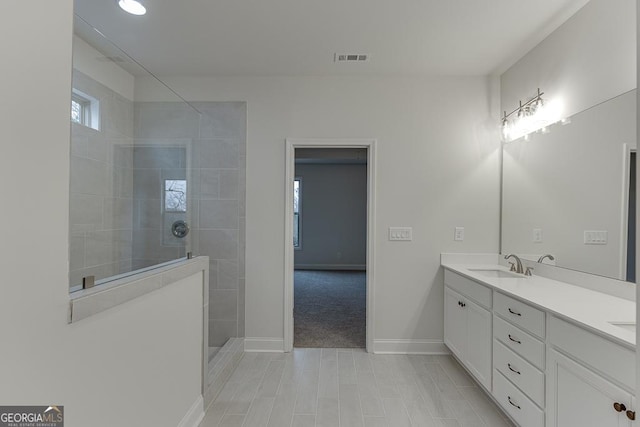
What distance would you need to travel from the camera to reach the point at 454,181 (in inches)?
117

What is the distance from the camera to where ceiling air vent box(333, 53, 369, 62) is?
2.58 meters

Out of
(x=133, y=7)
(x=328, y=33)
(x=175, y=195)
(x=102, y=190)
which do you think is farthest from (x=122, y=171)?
(x=328, y=33)

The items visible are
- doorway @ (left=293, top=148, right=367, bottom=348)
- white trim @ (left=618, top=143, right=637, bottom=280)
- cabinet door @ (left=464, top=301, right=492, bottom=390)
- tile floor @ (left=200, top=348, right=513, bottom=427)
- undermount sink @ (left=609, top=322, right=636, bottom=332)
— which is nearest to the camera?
undermount sink @ (left=609, top=322, right=636, bottom=332)

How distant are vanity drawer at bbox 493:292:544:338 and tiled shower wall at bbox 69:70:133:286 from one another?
211 centimetres

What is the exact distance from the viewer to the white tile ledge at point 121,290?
1.04 m

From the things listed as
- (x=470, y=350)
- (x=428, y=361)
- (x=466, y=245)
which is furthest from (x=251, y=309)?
(x=466, y=245)

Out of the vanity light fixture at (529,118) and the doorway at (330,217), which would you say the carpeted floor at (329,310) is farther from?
the vanity light fixture at (529,118)

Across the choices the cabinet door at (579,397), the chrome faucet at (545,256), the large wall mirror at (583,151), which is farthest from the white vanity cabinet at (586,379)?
the chrome faucet at (545,256)

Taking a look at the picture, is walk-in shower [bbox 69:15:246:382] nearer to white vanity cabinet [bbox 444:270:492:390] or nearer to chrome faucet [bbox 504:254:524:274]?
white vanity cabinet [bbox 444:270:492:390]

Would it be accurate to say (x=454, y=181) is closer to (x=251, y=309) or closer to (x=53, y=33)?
(x=251, y=309)

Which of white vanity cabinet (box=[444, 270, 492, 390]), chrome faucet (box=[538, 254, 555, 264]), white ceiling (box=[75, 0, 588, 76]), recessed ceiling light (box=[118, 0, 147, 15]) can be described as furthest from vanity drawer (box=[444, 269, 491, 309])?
recessed ceiling light (box=[118, 0, 147, 15])

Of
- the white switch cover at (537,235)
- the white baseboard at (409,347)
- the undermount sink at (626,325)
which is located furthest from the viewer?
the white baseboard at (409,347)

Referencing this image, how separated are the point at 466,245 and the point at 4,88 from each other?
10.5ft

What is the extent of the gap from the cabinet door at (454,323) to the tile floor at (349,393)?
20cm
